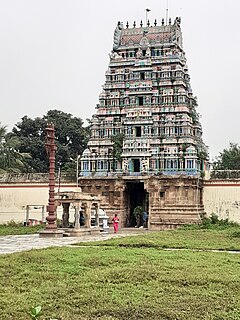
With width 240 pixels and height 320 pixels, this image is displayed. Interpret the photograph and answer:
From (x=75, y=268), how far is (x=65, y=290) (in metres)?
2.23

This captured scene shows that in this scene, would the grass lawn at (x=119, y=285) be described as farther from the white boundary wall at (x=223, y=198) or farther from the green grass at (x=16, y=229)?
the white boundary wall at (x=223, y=198)

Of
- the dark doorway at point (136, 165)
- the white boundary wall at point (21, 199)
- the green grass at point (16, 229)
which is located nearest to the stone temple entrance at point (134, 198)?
the dark doorway at point (136, 165)

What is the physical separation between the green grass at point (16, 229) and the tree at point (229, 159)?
21531mm

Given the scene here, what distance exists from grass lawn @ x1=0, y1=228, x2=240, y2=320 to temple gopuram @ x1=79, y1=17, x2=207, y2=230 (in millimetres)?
16715

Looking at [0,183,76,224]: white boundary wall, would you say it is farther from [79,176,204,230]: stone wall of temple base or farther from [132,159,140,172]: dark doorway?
[132,159,140,172]: dark doorway

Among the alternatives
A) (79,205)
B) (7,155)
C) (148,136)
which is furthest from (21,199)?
(79,205)

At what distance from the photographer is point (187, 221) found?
2975cm

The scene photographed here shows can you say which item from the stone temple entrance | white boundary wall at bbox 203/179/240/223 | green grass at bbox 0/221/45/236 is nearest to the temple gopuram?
the stone temple entrance

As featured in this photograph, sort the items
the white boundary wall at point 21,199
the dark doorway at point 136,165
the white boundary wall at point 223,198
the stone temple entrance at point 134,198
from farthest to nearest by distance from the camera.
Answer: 1. the white boundary wall at point 21,199
2. the stone temple entrance at point 134,198
3. the dark doorway at point 136,165
4. the white boundary wall at point 223,198

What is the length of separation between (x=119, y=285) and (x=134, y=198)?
2471 cm

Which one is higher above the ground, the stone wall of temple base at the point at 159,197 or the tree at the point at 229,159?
the tree at the point at 229,159

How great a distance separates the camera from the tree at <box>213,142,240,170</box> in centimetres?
4859

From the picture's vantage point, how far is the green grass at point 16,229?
2660 centimetres

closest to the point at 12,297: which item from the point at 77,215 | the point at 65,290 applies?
the point at 65,290
